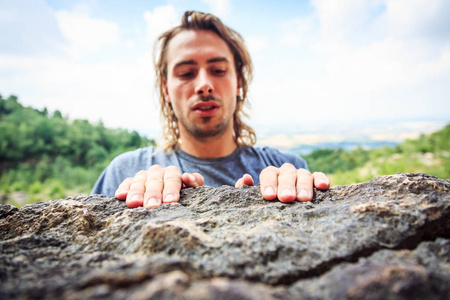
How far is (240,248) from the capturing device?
0.91 meters

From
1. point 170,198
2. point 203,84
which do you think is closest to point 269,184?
point 170,198

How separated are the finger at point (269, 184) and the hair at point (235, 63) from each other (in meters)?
2.62

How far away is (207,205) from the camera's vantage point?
1385mm

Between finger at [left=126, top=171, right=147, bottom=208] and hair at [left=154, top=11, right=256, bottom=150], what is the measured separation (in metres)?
2.32

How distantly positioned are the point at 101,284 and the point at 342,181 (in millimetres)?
5999

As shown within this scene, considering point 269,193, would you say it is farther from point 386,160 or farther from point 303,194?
point 386,160

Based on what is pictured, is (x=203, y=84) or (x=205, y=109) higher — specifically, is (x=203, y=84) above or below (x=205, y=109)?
above

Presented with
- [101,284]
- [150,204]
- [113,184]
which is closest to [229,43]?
[113,184]

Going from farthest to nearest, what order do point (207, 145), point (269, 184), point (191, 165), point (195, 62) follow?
1. point (207, 145)
2. point (191, 165)
3. point (195, 62)
4. point (269, 184)

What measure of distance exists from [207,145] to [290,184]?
2.38 m

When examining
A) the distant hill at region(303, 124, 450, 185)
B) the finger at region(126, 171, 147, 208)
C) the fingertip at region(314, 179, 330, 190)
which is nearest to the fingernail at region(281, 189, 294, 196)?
the fingertip at region(314, 179, 330, 190)

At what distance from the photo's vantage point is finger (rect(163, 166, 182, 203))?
1501 mm

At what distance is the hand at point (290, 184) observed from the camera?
1.42 m

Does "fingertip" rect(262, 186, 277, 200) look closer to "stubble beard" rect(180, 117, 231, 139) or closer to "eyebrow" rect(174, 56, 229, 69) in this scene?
"stubble beard" rect(180, 117, 231, 139)
